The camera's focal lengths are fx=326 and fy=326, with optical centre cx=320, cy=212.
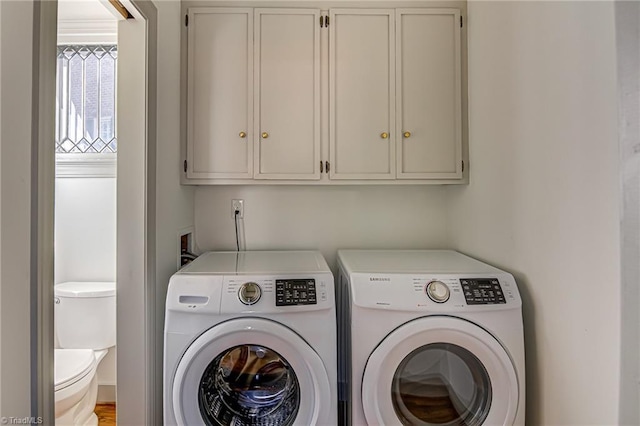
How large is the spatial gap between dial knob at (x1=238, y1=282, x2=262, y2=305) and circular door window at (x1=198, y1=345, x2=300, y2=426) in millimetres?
197

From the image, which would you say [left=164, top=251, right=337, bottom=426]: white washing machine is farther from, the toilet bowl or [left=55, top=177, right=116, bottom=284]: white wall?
→ [left=55, top=177, right=116, bottom=284]: white wall

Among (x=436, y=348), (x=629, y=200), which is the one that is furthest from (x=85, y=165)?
(x=629, y=200)

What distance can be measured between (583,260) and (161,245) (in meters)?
1.58

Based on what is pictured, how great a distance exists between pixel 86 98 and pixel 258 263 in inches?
67.2

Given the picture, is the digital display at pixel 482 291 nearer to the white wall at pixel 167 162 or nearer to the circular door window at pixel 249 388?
the circular door window at pixel 249 388

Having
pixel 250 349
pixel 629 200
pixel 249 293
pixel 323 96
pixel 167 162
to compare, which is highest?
pixel 323 96

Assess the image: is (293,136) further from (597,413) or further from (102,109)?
(597,413)

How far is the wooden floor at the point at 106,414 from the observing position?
6.46ft

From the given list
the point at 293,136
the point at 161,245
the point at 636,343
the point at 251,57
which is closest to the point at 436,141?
the point at 293,136

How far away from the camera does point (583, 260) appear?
1.00m

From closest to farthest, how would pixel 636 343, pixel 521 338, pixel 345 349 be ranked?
pixel 636 343, pixel 521 338, pixel 345 349

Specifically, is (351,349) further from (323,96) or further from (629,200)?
(323,96)

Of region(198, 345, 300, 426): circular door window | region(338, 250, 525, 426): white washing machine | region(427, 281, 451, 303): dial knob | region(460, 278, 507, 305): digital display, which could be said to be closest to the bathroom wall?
region(198, 345, 300, 426): circular door window

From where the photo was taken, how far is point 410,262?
60.0 inches
